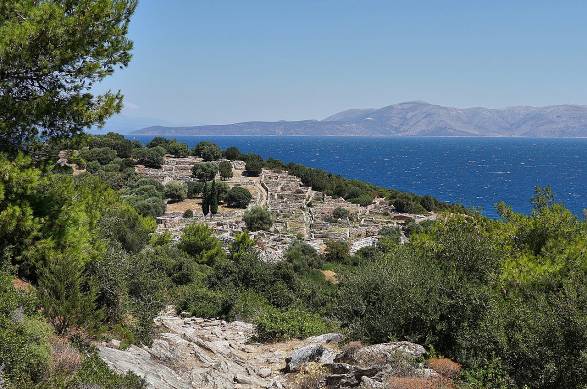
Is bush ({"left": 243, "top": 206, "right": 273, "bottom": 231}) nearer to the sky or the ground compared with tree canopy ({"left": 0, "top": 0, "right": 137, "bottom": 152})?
nearer to the ground

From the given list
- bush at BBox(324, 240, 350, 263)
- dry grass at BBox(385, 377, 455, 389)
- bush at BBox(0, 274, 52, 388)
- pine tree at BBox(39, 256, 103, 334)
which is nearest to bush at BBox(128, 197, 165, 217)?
bush at BBox(324, 240, 350, 263)

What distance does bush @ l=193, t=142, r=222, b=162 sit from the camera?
95562 mm

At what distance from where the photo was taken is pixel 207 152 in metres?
96.1

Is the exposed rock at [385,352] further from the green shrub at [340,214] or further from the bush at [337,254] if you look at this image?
the green shrub at [340,214]

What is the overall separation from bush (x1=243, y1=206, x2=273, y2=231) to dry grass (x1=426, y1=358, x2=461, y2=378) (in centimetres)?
4456

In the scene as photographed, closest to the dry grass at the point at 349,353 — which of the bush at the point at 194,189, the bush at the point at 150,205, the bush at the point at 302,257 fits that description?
the bush at the point at 302,257

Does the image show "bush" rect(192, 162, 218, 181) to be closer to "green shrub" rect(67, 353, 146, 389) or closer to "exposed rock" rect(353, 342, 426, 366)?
"exposed rock" rect(353, 342, 426, 366)

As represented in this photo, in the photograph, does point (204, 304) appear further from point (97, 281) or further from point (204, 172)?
point (204, 172)

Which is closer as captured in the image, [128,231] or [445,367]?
[445,367]

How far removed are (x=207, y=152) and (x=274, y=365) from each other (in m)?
85.8

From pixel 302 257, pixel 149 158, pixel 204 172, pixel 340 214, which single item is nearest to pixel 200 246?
pixel 302 257

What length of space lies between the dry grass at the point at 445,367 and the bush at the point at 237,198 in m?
57.9

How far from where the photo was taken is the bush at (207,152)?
9556 centimetres

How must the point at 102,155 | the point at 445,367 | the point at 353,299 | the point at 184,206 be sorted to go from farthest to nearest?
the point at 102,155
the point at 184,206
the point at 353,299
the point at 445,367
